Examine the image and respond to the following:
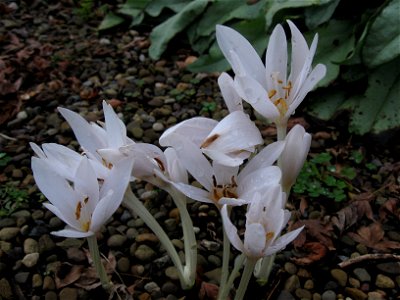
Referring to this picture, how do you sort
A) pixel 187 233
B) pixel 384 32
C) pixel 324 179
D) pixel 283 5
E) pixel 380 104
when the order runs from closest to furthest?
pixel 187 233, pixel 324 179, pixel 384 32, pixel 380 104, pixel 283 5

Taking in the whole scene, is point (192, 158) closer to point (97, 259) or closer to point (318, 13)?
point (97, 259)

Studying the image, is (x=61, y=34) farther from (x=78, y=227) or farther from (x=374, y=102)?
(x=78, y=227)

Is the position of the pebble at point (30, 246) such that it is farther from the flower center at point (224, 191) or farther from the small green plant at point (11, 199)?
the flower center at point (224, 191)

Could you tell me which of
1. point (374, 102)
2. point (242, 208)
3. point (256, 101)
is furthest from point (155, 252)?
point (374, 102)

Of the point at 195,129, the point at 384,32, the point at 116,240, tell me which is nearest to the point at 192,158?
the point at 195,129

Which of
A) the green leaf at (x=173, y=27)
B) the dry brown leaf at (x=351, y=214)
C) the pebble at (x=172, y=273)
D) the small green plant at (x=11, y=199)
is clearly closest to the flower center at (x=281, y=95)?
the pebble at (x=172, y=273)

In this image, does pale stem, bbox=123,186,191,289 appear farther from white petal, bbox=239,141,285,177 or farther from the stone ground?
white petal, bbox=239,141,285,177

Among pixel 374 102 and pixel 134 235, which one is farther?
pixel 374 102
